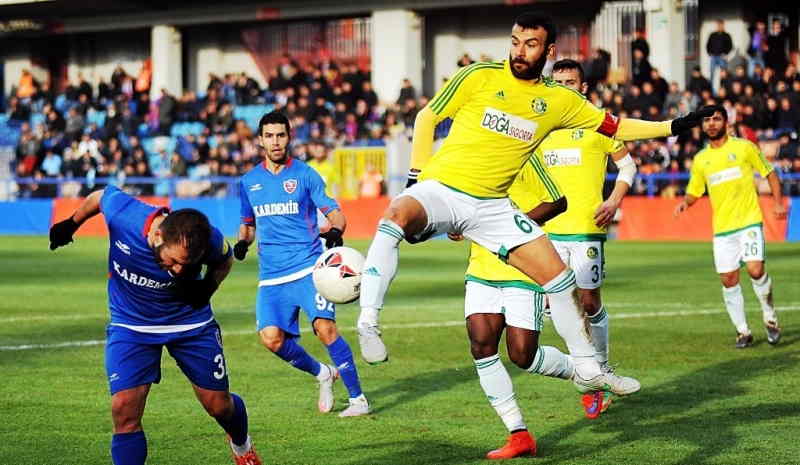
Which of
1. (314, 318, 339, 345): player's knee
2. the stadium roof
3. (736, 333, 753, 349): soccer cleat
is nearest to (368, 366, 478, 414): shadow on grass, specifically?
(314, 318, 339, 345): player's knee

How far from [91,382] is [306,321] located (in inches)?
215

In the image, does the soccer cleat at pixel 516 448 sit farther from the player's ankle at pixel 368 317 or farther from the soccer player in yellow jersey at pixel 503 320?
the player's ankle at pixel 368 317

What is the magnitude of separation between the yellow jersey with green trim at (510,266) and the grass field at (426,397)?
38.9 inches

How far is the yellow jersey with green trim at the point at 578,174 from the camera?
10391 millimetres

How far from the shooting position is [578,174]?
10.5 m

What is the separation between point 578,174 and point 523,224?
9.59ft

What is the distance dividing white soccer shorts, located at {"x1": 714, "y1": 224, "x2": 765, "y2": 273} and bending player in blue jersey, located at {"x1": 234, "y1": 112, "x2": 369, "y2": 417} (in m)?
5.10

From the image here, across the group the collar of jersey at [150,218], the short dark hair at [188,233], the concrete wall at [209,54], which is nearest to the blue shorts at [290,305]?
the collar of jersey at [150,218]

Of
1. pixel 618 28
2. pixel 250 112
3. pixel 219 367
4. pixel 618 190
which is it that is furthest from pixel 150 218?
pixel 250 112

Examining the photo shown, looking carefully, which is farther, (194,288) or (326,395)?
(326,395)

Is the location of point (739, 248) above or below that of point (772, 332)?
above

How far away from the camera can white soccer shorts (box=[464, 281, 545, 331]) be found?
332 inches

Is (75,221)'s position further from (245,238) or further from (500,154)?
(245,238)

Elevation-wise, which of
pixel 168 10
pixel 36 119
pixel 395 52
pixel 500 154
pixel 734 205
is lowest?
pixel 734 205
